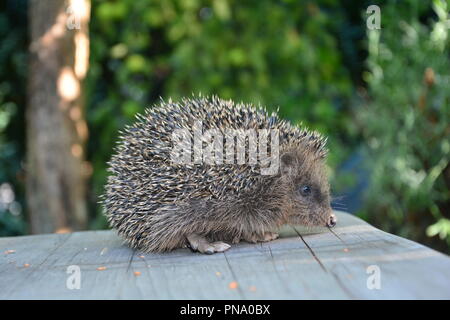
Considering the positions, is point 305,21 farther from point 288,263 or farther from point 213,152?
point 288,263

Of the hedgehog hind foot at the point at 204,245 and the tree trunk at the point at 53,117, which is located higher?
the tree trunk at the point at 53,117

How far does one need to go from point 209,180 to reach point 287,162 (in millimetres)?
760

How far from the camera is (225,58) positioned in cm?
841

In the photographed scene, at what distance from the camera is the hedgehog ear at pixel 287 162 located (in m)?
4.57

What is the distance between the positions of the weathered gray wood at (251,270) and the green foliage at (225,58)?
4.48 meters

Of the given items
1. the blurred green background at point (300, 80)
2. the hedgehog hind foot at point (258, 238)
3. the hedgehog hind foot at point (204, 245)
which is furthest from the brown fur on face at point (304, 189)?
the blurred green background at point (300, 80)

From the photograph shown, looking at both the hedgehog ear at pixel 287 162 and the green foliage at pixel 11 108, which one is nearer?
the hedgehog ear at pixel 287 162

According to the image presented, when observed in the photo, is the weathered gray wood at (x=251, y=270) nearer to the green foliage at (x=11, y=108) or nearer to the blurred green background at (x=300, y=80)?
the blurred green background at (x=300, y=80)

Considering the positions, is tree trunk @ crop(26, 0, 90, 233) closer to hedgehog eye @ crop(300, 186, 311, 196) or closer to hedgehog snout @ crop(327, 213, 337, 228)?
hedgehog eye @ crop(300, 186, 311, 196)

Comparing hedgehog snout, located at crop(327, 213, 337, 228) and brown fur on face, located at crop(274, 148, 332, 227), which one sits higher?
brown fur on face, located at crop(274, 148, 332, 227)

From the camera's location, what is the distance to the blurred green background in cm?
740

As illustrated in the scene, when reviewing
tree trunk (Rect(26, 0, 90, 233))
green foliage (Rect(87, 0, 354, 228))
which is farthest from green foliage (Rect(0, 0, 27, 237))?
tree trunk (Rect(26, 0, 90, 233))

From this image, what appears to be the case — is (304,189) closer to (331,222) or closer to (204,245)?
(331,222)
